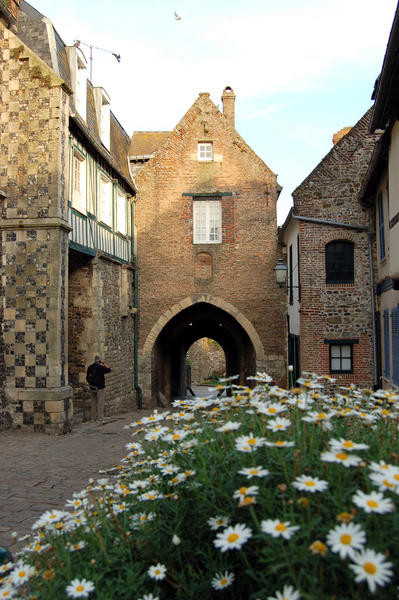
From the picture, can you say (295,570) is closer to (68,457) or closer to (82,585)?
(82,585)

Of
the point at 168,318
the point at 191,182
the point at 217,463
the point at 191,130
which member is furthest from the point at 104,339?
the point at 217,463

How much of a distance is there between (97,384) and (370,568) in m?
10.9

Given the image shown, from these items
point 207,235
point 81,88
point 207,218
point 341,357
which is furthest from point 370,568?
point 207,218

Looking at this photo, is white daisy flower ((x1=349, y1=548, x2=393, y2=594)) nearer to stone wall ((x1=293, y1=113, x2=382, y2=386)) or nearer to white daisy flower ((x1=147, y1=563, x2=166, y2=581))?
white daisy flower ((x1=147, y1=563, x2=166, y2=581))

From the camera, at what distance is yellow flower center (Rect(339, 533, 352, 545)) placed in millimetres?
1788

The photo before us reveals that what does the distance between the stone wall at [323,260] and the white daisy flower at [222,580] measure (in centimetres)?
1206

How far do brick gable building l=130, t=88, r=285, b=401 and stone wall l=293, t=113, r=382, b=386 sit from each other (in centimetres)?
266

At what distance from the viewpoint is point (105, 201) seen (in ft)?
48.4

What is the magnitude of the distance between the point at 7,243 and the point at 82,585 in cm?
926

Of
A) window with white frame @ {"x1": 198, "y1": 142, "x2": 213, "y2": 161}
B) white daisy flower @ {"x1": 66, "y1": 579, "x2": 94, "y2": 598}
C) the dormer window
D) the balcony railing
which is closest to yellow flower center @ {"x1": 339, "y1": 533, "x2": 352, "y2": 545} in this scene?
white daisy flower @ {"x1": 66, "y1": 579, "x2": 94, "y2": 598}

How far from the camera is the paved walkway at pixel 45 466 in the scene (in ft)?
17.7

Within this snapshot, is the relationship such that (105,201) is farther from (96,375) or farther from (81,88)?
(96,375)

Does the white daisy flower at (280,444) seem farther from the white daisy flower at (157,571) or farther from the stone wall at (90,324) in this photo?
the stone wall at (90,324)

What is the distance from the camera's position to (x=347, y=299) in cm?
1428
